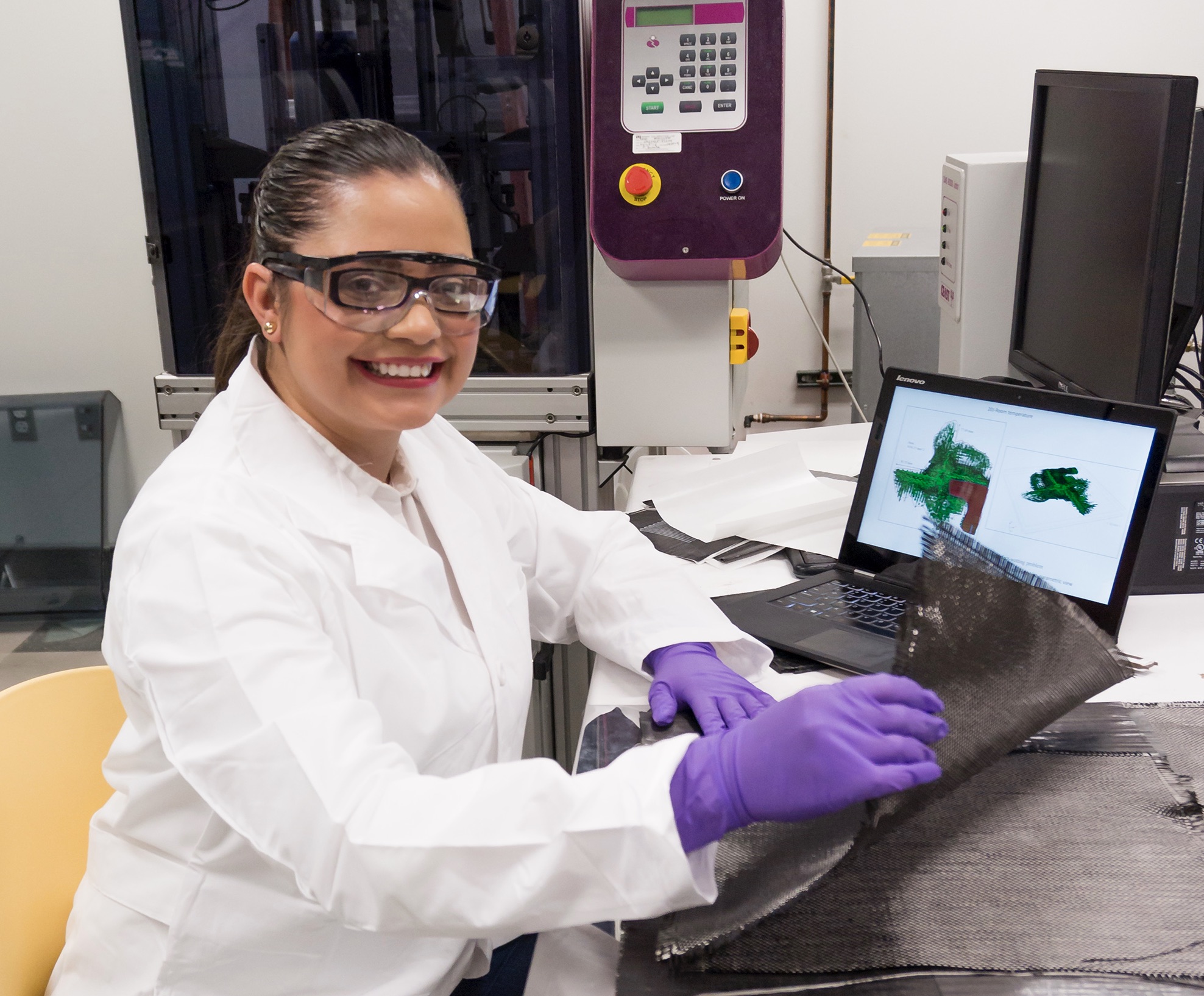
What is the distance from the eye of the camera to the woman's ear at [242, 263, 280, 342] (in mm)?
893

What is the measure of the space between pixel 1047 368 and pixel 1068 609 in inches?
31.2

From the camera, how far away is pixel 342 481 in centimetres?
91

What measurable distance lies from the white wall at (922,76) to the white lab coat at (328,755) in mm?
2429

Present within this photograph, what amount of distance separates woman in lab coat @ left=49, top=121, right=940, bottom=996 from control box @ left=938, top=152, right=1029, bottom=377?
938mm

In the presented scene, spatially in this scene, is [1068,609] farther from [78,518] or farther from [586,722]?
[78,518]

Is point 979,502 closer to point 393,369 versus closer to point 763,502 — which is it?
point 763,502

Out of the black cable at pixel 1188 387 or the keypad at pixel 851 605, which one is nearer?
A: the keypad at pixel 851 605

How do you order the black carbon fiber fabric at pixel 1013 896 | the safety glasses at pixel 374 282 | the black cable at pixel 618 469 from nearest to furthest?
the black carbon fiber fabric at pixel 1013 896, the safety glasses at pixel 374 282, the black cable at pixel 618 469

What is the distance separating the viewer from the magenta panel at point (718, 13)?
4.75 ft

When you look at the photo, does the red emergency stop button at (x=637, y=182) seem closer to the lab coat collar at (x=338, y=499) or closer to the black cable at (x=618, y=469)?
the black cable at (x=618, y=469)

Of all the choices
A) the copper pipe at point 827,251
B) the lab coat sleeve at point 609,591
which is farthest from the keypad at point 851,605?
the copper pipe at point 827,251

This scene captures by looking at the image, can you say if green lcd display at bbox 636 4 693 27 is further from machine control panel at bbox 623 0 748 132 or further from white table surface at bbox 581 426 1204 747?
white table surface at bbox 581 426 1204 747

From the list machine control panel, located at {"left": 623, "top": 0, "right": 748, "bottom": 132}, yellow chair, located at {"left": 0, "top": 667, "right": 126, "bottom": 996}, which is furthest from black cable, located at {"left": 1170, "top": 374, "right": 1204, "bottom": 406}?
yellow chair, located at {"left": 0, "top": 667, "right": 126, "bottom": 996}

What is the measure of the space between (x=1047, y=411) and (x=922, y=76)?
2.36 metres
